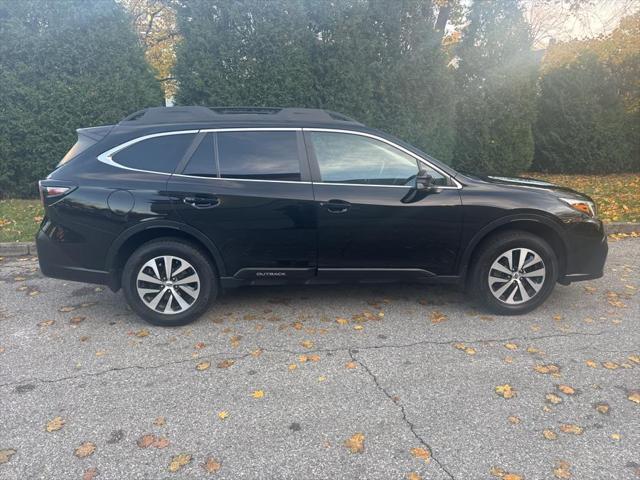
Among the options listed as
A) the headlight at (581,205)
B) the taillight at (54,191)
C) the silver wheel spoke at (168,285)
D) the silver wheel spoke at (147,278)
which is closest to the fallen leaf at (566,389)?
the headlight at (581,205)

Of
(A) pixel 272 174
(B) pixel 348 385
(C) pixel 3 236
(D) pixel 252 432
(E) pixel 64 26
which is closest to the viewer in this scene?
(D) pixel 252 432

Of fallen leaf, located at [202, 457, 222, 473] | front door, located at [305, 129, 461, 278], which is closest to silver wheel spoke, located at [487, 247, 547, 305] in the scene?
front door, located at [305, 129, 461, 278]

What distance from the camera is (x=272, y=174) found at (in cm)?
407

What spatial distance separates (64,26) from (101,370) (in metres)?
7.05

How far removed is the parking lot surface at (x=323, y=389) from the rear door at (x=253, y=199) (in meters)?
0.59

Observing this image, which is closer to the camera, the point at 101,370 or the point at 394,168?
the point at 101,370

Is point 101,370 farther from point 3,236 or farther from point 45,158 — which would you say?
point 45,158

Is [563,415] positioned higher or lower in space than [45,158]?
lower

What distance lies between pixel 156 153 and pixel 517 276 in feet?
10.9

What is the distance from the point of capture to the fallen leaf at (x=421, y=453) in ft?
8.45

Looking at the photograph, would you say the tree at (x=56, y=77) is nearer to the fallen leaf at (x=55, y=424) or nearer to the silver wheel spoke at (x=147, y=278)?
the silver wheel spoke at (x=147, y=278)

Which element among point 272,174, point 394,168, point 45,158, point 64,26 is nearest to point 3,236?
point 45,158

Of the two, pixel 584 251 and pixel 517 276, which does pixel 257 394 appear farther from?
pixel 584 251

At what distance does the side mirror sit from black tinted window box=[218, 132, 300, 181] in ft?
3.37
